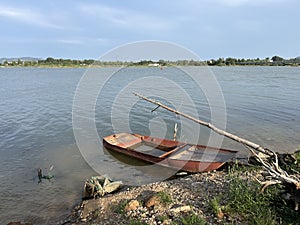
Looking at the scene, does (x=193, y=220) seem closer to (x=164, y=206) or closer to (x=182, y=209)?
(x=182, y=209)

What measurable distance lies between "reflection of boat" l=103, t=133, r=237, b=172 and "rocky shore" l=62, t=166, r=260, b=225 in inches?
90.4

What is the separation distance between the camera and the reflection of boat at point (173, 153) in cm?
1098

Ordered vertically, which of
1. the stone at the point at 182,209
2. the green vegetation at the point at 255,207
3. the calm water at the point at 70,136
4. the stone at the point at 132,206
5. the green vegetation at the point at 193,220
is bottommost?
the calm water at the point at 70,136

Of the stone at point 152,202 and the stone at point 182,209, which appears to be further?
the stone at point 152,202

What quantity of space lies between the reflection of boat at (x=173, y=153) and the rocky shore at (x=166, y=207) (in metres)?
2.30

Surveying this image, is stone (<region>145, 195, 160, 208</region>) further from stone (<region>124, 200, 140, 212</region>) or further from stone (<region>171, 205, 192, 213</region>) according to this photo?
stone (<region>171, 205, 192, 213</region>)

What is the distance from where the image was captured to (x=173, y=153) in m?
12.5

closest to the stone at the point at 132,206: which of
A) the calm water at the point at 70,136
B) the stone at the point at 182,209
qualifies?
the stone at the point at 182,209

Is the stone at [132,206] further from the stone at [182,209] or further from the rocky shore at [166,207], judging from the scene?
the stone at [182,209]

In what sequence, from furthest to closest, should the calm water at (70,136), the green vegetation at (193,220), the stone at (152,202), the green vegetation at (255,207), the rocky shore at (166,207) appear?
the calm water at (70,136)
the stone at (152,202)
the rocky shore at (166,207)
the green vegetation at (193,220)
the green vegetation at (255,207)

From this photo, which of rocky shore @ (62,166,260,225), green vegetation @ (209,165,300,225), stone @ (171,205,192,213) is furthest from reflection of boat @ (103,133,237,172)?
stone @ (171,205,192,213)

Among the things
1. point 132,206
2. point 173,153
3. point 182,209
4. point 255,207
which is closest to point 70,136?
point 173,153

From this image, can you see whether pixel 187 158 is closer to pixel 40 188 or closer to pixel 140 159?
pixel 140 159

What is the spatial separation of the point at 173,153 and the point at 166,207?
239 inches
